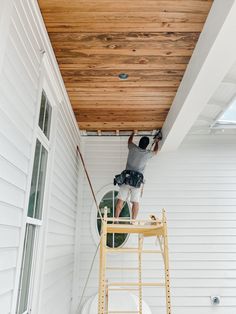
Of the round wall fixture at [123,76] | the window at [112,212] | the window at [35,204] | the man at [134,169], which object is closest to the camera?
the window at [35,204]

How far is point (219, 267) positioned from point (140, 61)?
3.37 m

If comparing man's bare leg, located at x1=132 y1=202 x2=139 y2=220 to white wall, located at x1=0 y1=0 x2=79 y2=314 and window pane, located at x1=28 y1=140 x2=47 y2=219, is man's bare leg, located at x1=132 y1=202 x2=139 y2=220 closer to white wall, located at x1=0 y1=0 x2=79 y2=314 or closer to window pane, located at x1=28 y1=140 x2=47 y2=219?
white wall, located at x1=0 y1=0 x2=79 y2=314

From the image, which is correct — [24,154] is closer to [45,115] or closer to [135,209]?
[45,115]

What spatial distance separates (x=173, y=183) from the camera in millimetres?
4629

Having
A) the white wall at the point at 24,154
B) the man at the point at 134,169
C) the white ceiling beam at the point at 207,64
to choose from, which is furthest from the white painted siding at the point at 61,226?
the white ceiling beam at the point at 207,64

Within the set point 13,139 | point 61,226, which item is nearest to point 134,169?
point 61,226

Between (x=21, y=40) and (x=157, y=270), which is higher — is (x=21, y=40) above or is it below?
above

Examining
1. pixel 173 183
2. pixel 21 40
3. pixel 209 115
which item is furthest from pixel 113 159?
pixel 21 40

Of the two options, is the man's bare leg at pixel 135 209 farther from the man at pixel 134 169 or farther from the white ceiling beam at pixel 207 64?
the white ceiling beam at pixel 207 64

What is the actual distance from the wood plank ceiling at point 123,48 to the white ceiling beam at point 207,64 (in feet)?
0.45

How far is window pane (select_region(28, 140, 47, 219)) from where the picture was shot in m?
2.33

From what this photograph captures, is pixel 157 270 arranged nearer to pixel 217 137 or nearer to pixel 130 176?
pixel 130 176

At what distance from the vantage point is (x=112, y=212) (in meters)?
4.48

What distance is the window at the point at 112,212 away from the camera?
4395mm
